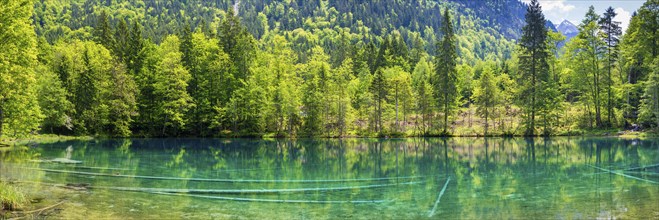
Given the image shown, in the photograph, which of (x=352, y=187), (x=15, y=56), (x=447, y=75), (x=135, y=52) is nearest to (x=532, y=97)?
(x=447, y=75)

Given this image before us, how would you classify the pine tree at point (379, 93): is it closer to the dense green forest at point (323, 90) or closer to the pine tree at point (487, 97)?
the dense green forest at point (323, 90)

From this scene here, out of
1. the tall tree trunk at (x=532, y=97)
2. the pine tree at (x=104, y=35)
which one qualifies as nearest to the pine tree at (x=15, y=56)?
the pine tree at (x=104, y=35)

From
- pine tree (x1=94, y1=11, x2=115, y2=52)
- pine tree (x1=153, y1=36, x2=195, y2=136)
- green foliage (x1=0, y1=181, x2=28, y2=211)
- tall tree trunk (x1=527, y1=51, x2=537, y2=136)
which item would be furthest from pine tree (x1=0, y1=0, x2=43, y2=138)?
tall tree trunk (x1=527, y1=51, x2=537, y2=136)

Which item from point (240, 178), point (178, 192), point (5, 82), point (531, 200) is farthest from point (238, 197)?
point (5, 82)

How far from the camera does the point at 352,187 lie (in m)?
18.7

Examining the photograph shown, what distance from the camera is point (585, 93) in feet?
183

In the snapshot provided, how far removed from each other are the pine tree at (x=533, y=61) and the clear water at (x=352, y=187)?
80.7 ft

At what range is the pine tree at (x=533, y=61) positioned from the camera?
54625mm

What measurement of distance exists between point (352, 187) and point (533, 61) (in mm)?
45174

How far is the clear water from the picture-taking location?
13477 mm

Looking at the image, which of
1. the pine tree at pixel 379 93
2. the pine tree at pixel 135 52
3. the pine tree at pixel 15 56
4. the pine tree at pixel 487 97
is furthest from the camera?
the pine tree at pixel 135 52

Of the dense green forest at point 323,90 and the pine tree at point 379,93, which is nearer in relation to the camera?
the dense green forest at point 323,90

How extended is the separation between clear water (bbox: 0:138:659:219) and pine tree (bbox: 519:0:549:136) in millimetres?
24598

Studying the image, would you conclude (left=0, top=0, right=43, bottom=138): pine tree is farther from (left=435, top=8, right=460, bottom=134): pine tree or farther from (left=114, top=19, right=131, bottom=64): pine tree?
(left=435, top=8, right=460, bottom=134): pine tree
